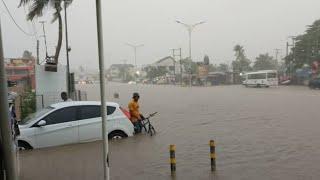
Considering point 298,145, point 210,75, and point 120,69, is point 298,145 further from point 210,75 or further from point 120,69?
point 120,69

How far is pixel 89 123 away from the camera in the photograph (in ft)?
45.6

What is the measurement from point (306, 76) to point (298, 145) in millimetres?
61429

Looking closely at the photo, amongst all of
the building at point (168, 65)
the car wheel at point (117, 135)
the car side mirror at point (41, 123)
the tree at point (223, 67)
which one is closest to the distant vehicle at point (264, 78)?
the car wheel at point (117, 135)


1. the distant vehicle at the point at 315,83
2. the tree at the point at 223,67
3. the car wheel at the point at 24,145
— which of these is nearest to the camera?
the car wheel at the point at 24,145

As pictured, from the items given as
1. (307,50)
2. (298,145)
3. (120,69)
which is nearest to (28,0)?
(298,145)

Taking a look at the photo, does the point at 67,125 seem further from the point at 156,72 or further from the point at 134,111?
the point at 156,72

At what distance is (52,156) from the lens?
42.1ft

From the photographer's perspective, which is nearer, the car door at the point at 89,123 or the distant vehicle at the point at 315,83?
the car door at the point at 89,123

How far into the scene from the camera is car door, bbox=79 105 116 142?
45.5ft

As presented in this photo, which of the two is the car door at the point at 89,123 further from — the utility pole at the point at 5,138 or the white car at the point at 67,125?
the utility pole at the point at 5,138

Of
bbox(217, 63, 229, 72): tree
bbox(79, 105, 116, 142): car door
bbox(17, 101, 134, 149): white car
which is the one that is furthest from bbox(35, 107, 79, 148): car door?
bbox(217, 63, 229, 72): tree

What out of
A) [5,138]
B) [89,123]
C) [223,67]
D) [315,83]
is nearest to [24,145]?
[89,123]

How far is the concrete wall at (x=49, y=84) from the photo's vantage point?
23.9 metres

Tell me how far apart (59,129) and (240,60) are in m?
115
